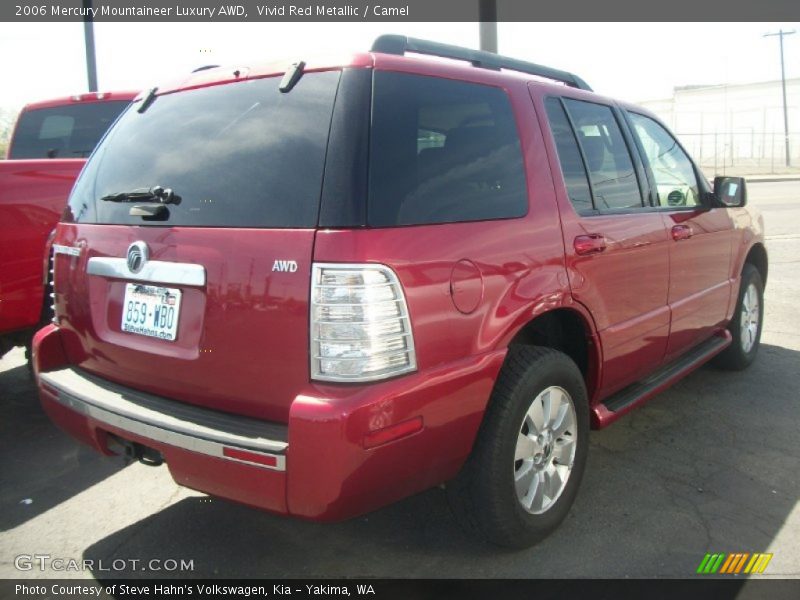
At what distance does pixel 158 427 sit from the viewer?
242 cm

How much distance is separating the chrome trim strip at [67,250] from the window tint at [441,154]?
1450mm

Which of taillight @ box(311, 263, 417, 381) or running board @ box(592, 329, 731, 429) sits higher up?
taillight @ box(311, 263, 417, 381)

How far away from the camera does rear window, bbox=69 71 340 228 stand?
2293 millimetres

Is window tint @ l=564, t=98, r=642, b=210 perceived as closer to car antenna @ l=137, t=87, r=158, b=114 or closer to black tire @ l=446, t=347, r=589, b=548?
black tire @ l=446, t=347, r=589, b=548

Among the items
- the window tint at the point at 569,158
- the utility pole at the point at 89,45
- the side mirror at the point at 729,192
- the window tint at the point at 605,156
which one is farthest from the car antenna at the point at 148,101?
the utility pole at the point at 89,45

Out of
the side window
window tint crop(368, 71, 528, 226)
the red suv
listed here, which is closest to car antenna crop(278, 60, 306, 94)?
the red suv

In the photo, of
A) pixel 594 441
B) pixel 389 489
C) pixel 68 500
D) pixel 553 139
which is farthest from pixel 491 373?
pixel 68 500

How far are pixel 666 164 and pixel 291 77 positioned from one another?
267cm

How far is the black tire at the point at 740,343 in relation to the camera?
4.99 metres

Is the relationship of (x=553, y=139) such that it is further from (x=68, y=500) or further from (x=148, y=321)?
(x=68, y=500)

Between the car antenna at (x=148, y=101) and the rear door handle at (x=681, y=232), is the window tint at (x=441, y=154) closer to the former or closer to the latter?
the car antenna at (x=148, y=101)

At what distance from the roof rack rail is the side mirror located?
1186 mm

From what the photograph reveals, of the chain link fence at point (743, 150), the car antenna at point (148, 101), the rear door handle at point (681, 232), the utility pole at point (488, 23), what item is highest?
the chain link fence at point (743, 150)

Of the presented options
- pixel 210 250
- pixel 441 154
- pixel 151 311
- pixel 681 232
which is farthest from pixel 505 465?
pixel 681 232
